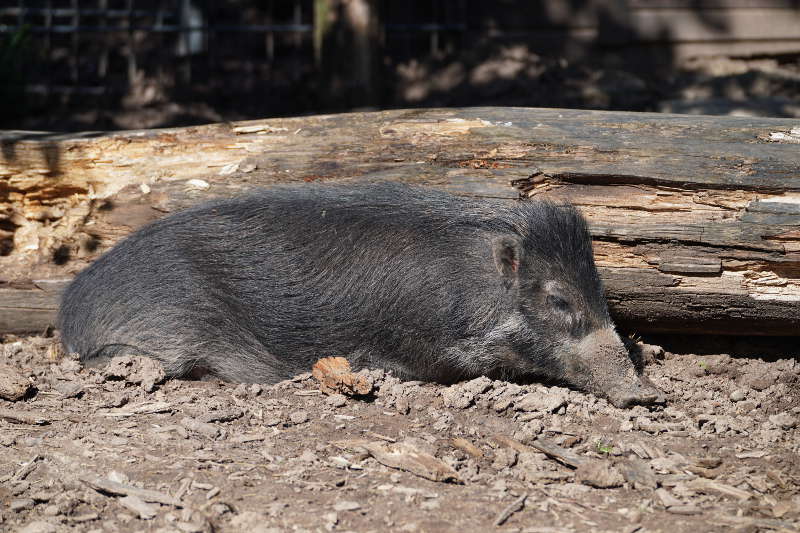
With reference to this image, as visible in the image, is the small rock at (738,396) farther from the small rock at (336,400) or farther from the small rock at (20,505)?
the small rock at (20,505)

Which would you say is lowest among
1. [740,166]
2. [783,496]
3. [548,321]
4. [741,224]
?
[783,496]

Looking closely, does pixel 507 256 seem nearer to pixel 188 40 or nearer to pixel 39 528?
pixel 39 528

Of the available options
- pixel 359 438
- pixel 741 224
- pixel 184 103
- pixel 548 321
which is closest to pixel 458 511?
pixel 359 438

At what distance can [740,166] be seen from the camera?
454cm

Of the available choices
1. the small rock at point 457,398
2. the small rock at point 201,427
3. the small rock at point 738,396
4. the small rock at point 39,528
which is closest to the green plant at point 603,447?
the small rock at point 457,398

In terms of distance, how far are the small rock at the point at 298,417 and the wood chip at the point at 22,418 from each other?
1112 mm

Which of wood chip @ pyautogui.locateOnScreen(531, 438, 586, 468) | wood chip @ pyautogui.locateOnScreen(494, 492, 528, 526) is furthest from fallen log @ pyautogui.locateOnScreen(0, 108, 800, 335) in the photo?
wood chip @ pyautogui.locateOnScreen(494, 492, 528, 526)

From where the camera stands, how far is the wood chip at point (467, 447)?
374 centimetres

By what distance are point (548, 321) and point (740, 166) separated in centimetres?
128

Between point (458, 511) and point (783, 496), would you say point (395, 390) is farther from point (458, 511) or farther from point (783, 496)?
point (783, 496)

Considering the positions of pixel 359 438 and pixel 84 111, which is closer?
pixel 359 438

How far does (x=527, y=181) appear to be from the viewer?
4.77 meters

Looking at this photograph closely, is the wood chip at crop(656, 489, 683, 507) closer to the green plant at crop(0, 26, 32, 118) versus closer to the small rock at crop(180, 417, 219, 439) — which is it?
the small rock at crop(180, 417, 219, 439)

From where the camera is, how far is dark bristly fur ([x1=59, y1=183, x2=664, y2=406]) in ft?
15.1
